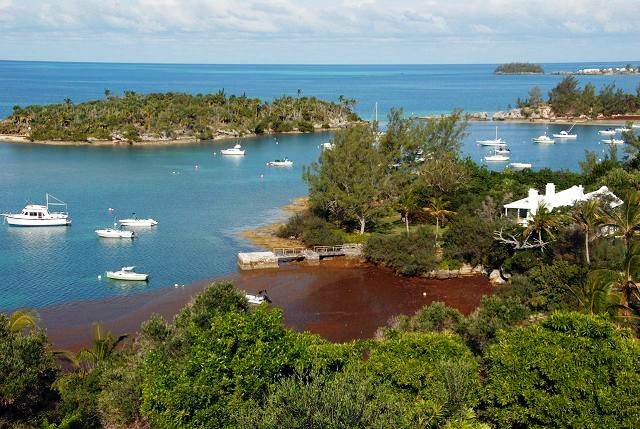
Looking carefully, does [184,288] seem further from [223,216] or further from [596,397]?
[596,397]

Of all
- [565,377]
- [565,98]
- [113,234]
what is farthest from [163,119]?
[565,377]

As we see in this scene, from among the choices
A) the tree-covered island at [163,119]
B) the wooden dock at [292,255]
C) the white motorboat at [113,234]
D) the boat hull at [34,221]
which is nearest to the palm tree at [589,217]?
the wooden dock at [292,255]

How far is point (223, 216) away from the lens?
187 feet

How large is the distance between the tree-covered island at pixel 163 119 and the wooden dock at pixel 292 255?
62554mm

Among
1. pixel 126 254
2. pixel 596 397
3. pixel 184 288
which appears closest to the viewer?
pixel 596 397

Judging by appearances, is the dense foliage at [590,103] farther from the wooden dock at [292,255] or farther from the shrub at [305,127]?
the wooden dock at [292,255]

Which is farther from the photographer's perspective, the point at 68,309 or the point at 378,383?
the point at 68,309

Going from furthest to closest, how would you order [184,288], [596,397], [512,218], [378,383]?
[512,218], [184,288], [378,383], [596,397]

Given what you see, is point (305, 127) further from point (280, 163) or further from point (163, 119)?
point (280, 163)

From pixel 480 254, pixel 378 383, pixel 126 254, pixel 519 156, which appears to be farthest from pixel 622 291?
pixel 519 156

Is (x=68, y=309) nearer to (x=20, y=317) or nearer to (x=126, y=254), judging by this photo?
(x=126, y=254)

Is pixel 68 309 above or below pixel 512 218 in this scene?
below

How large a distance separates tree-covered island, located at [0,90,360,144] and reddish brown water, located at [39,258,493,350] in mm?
66411

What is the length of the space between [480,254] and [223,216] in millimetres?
24856
